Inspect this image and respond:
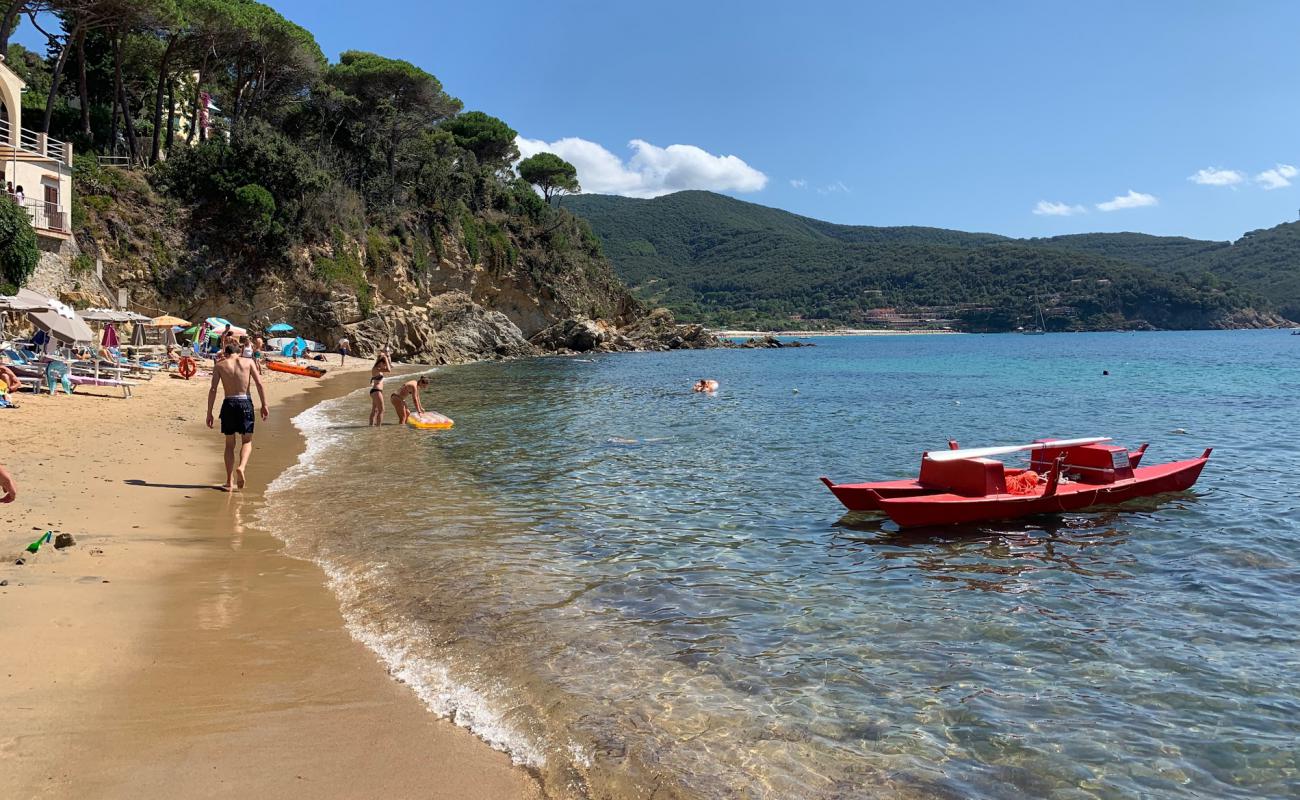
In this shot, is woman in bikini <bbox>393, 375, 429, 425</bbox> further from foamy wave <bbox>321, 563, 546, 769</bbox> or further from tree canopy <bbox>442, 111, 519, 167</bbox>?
tree canopy <bbox>442, 111, 519, 167</bbox>

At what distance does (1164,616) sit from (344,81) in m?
48.4

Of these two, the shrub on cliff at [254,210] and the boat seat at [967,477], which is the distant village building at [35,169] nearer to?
the shrub on cliff at [254,210]

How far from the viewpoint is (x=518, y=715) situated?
444 centimetres

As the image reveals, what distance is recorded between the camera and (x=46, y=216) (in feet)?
93.0

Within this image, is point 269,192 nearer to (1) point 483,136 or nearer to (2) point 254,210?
(2) point 254,210

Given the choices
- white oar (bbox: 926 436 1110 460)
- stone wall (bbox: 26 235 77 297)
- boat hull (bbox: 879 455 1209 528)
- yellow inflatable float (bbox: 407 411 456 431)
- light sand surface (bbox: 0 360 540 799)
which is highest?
stone wall (bbox: 26 235 77 297)

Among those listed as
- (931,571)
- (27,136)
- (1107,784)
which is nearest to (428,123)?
(27,136)

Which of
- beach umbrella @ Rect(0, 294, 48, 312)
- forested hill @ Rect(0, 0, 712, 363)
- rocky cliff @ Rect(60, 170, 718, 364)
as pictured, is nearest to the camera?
beach umbrella @ Rect(0, 294, 48, 312)

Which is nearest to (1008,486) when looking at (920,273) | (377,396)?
(377,396)

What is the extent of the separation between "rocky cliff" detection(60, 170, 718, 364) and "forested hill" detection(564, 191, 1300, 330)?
73.4 meters

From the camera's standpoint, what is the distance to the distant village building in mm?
26891

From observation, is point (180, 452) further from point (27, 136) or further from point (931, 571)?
point (27, 136)

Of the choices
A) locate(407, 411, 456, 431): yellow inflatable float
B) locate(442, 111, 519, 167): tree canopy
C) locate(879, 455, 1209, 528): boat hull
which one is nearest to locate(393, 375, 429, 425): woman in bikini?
locate(407, 411, 456, 431): yellow inflatable float

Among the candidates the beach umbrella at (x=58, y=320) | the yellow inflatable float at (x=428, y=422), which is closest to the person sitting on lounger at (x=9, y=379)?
the beach umbrella at (x=58, y=320)
